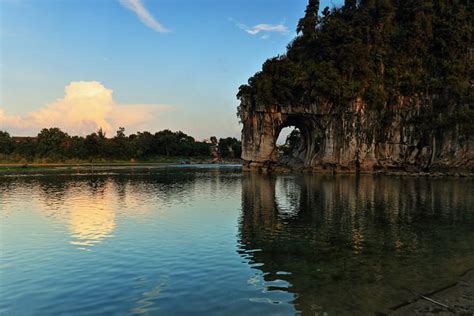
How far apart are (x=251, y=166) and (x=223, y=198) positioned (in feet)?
155

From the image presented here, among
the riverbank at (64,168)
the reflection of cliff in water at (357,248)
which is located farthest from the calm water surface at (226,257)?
the riverbank at (64,168)

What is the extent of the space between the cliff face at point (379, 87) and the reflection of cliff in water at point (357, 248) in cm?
4420

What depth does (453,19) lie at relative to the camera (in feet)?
235

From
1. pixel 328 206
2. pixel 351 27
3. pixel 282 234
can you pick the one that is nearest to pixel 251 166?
pixel 351 27

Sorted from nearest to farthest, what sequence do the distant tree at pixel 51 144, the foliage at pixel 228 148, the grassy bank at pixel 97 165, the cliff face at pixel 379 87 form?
the cliff face at pixel 379 87
the grassy bank at pixel 97 165
the distant tree at pixel 51 144
the foliage at pixel 228 148

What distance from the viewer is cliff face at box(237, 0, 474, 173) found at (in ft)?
230

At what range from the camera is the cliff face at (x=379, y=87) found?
7025cm

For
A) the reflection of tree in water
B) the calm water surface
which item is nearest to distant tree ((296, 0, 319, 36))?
A: the reflection of tree in water

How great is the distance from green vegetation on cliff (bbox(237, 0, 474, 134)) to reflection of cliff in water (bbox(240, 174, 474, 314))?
148ft

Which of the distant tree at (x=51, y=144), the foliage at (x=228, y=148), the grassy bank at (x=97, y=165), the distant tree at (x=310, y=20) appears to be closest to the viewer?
the distant tree at (x=310, y=20)

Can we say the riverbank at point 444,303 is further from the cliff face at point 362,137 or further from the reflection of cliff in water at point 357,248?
the cliff face at point 362,137

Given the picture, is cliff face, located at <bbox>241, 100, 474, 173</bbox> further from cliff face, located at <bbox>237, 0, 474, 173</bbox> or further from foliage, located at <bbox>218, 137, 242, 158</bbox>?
foliage, located at <bbox>218, 137, 242, 158</bbox>

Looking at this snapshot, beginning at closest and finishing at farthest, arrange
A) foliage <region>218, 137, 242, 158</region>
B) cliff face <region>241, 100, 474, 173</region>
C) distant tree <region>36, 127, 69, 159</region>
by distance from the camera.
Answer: cliff face <region>241, 100, 474, 173</region> → distant tree <region>36, 127, 69, 159</region> → foliage <region>218, 137, 242, 158</region>

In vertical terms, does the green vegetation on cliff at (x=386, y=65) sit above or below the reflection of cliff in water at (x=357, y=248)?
above
